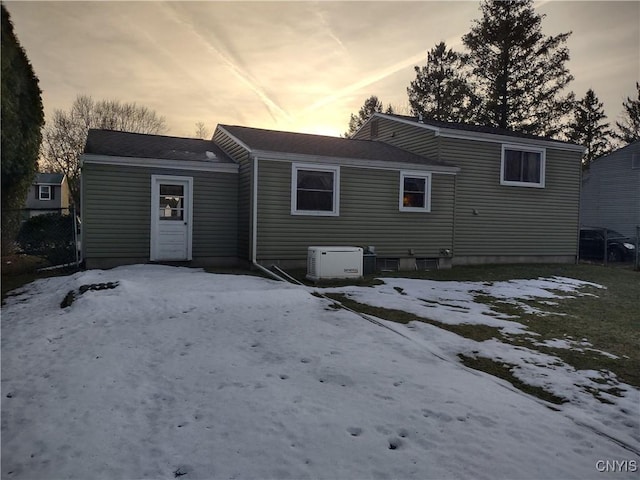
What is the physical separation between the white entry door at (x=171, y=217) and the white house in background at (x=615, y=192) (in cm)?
2256

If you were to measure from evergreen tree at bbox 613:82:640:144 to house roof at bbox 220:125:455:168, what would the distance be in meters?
29.9

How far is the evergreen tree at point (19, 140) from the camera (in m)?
10.1

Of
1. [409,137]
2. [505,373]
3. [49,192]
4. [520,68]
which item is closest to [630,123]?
[520,68]

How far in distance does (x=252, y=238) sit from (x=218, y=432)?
27.3 feet

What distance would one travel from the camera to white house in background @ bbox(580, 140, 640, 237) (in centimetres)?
2270

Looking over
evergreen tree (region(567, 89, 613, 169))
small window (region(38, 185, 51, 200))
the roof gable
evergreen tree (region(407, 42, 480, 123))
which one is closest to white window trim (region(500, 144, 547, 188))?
evergreen tree (region(407, 42, 480, 123))

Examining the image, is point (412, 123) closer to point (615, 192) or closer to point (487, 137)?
point (487, 137)

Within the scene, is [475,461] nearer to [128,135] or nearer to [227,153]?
[227,153]

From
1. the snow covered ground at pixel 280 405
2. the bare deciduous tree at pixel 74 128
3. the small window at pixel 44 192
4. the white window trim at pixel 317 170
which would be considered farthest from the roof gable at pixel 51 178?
the snow covered ground at pixel 280 405

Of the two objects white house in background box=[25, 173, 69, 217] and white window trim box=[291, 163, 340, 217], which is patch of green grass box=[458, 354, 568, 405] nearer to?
white window trim box=[291, 163, 340, 217]

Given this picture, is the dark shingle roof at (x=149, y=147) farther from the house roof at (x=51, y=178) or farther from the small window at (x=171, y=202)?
the house roof at (x=51, y=178)

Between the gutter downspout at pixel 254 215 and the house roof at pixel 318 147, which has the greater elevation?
the house roof at pixel 318 147

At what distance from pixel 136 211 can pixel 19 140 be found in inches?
139

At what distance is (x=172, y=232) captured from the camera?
11492 millimetres
